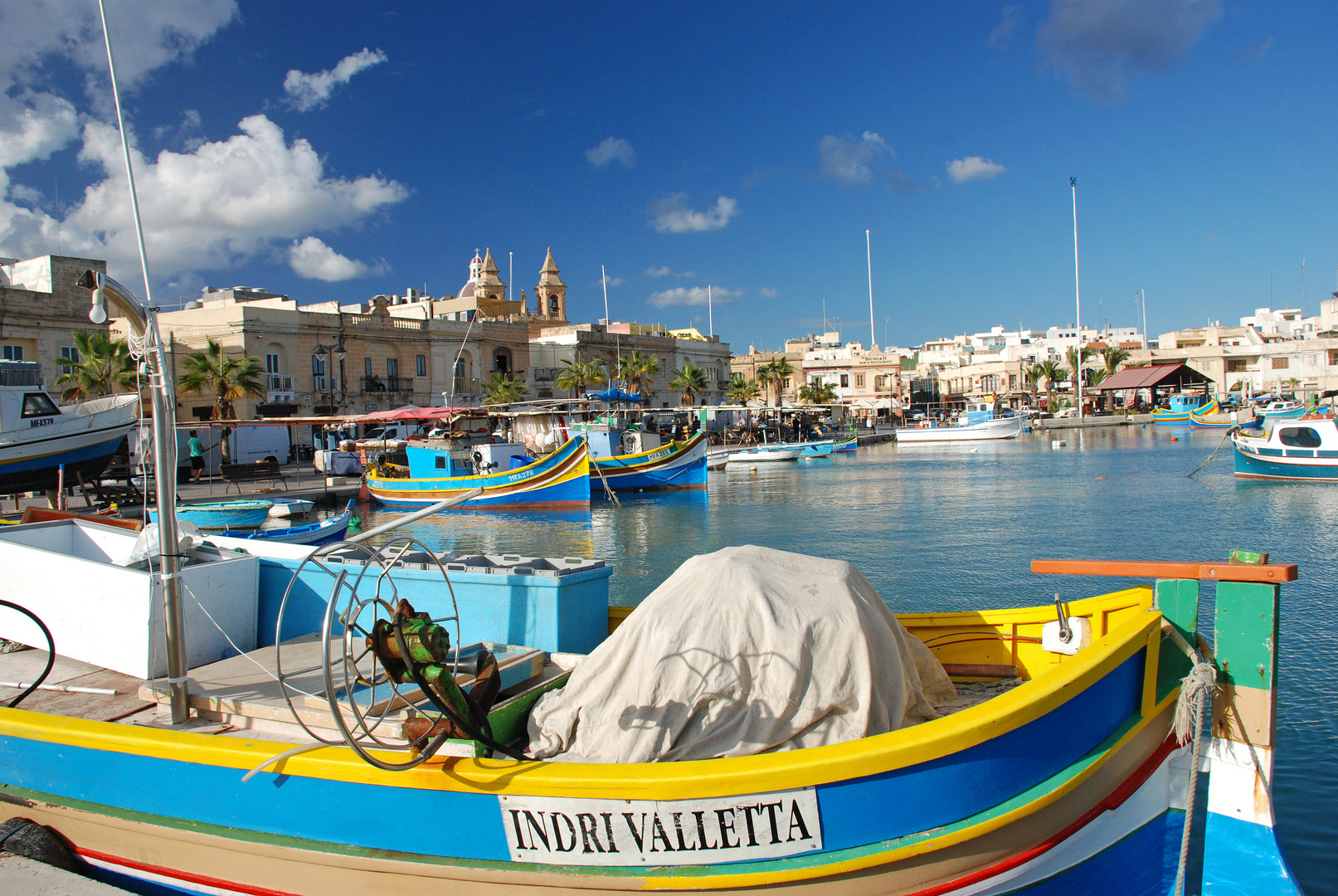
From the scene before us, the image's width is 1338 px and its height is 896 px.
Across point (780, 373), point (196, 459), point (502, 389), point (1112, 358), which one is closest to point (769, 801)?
point (196, 459)

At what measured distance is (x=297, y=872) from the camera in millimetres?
3941

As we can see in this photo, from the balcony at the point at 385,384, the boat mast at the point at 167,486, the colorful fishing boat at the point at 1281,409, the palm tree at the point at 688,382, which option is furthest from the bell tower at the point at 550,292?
the boat mast at the point at 167,486

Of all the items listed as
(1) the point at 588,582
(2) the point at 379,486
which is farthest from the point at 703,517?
(1) the point at 588,582

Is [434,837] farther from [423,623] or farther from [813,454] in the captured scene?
[813,454]

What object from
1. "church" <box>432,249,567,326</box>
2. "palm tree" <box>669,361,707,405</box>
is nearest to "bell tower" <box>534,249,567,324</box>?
"church" <box>432,249,567,326</box>

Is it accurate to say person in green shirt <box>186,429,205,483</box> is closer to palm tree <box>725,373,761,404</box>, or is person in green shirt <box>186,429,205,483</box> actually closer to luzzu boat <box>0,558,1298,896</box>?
luzzu boat <box>0,558,1298,896</box>

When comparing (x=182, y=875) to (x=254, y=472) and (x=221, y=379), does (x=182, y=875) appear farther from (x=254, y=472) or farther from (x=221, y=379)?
(x=221, y=379)

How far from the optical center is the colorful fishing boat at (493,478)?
26812mm

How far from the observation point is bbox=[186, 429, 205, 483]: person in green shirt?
95.7 ft

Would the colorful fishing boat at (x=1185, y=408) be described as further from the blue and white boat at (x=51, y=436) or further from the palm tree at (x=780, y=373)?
the blue and white boat at (x=51, y=436)

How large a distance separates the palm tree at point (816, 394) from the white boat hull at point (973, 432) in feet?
35.8

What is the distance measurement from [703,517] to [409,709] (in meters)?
21.1

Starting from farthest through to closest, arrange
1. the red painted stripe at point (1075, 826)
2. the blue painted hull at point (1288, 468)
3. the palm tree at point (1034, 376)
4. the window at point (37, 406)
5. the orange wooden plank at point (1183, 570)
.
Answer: the palm tree at point (1034, 376) → the blue painted hull at point (1288, 468) → the window at point (37, 406) → the orange wooden plank at point (1183, 570) → the red painted stripe at point (1075, 826)

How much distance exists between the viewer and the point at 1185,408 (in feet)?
218
